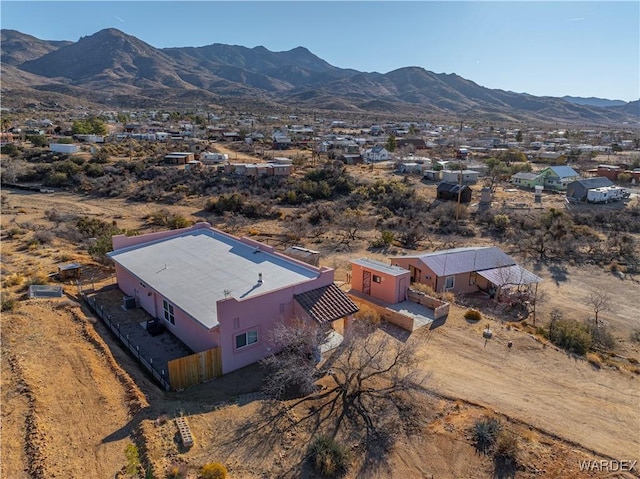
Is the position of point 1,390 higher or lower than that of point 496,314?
higher

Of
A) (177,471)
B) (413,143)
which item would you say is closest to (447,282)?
(177,471)

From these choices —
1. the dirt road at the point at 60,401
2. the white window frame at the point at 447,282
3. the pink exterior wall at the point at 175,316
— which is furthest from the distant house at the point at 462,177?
the dirt road at the point at 60,401

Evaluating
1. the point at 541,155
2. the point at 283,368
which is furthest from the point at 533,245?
the point at 541,155

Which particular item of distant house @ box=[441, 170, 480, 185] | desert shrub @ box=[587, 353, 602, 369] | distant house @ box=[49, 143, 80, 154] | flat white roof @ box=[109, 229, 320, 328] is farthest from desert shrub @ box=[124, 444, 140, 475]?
distant house @ box=[49, 143, 80, 154]

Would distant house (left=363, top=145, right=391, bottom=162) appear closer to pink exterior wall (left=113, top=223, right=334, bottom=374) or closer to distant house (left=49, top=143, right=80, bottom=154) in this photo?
distant house (left=49, top=143, right=80, bottom=154)

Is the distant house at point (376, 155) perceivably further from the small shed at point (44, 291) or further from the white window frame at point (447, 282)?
the small shed at point (44, 291)

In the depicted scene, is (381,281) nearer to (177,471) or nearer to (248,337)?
(248,337)

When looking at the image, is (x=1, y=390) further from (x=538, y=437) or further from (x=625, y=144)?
(x=625, y=144)
